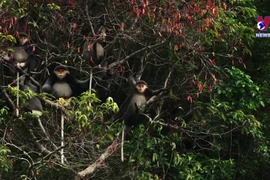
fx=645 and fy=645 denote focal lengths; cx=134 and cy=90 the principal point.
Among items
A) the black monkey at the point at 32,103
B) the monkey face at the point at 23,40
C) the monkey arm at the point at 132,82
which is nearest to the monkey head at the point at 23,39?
the monkey face at the point at 23,40

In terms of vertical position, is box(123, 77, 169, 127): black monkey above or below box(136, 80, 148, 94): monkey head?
below

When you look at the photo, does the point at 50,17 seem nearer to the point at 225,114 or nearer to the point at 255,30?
the point at 225,114

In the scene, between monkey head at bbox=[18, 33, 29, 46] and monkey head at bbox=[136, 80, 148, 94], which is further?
monkey head at bbox=[136, 80, 148, 94]

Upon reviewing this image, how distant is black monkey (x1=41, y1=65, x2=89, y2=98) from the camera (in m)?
4.72

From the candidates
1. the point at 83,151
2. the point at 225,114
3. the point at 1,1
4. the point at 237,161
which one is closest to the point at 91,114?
the point at 83,151

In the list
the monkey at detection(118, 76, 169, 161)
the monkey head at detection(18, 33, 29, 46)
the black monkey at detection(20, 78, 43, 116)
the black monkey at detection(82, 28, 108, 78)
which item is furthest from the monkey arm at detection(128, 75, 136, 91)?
the monkey head at detection(18, 33, 29, 46)

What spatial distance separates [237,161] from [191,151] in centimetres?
64

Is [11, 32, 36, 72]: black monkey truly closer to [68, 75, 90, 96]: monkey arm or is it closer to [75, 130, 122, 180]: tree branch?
[68, 75, 90, 96]: monkey arm

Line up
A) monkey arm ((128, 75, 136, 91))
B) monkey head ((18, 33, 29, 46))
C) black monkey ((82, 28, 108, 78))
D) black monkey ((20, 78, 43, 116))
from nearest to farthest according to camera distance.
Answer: black monkey ((20, 78, 43, 116)) → monkey head ((18, 33, 29, 46)) → black monkey ((82, 28, 108, 78)) → monkey arm ((128, 75, 136, 91))

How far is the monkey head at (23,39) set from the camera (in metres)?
4.61

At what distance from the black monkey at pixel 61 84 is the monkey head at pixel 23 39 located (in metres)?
0.31

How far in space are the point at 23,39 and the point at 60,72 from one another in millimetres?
364

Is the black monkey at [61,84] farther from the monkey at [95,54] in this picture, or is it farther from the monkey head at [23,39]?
the monkey head at [23,39]

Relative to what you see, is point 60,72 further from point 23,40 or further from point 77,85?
point 23,40
